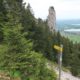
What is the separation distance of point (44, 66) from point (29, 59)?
3.48ft

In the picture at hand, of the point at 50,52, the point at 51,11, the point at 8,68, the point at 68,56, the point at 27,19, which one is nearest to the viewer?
the point at 8,68

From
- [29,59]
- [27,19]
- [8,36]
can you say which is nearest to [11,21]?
[8,36]

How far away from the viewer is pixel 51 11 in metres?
122

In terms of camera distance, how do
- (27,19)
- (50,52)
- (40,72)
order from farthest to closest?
(50,52) < (27,19) < (40,72)

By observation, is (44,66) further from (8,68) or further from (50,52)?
(50,52)

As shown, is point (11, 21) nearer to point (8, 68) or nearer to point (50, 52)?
point (8, 68)

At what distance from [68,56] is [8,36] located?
2108 inches

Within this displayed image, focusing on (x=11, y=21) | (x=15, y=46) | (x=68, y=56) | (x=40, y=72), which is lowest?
(x=68, y=56)

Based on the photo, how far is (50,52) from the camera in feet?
190

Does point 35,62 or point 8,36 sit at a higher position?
point 8,36

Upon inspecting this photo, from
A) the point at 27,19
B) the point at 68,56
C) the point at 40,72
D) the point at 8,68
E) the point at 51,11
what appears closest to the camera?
the point at 8,68

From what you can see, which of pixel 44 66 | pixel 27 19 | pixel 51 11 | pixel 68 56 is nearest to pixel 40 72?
pixel 44 66

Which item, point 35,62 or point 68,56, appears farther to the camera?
point 68,56

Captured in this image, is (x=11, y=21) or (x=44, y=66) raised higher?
(x=11, y=21)
